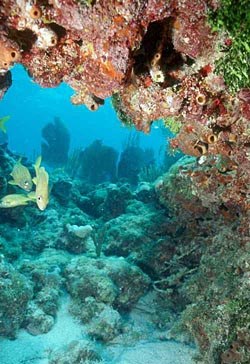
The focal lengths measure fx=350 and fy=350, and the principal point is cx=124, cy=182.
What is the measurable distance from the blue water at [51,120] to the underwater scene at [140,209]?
2154 inches

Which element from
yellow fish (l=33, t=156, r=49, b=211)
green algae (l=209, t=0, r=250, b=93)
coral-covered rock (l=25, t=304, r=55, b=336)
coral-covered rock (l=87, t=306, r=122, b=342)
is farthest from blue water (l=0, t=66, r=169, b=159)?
green algae (l=209, t=0, r=250, b=93)

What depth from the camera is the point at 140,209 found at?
9594mm

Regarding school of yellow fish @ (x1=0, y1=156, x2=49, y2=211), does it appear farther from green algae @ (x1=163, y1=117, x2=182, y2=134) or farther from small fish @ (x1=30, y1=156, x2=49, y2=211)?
green algae @ (x1=163, y1=117, x2=182, y2=134)

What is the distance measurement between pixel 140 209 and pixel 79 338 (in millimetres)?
4302

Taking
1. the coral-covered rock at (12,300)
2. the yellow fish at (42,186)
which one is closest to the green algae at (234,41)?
the yellow fish at (42,186)

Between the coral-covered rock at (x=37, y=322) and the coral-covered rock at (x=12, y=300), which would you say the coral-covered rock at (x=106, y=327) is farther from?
the coral-covered rock at (x=12, y=300)

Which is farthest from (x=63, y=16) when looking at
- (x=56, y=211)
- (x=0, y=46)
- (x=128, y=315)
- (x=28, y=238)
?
(x=56, y=211)

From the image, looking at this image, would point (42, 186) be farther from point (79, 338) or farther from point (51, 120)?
point (51, 120)

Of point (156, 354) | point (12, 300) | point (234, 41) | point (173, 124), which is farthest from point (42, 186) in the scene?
point (156, 354)

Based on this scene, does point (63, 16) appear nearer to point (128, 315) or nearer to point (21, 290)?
point (21, 290)

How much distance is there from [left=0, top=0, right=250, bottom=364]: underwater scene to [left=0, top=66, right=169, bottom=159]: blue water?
179 feet

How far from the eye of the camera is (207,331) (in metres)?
4.43

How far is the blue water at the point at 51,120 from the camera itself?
69.5m

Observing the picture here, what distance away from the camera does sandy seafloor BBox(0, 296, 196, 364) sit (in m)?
5.34
